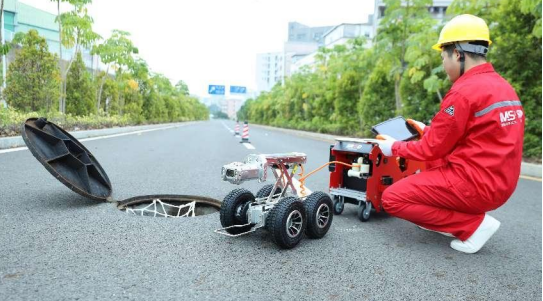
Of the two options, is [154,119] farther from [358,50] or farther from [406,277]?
[406,277]

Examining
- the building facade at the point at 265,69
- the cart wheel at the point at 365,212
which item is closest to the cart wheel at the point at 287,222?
the cart wheel at the point at 365,212

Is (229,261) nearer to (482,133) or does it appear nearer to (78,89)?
(482,133)

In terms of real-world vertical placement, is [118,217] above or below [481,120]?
below

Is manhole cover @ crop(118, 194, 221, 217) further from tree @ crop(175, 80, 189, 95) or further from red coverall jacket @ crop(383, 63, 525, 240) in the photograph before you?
tree @ crop(175, 80, 189, 95)

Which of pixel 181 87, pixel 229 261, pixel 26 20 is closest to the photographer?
pixel 229 261

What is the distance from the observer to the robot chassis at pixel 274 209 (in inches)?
108

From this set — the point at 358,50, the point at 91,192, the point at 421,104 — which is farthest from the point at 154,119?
the point at 91,192

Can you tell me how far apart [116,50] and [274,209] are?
19.9 m

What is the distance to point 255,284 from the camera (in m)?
2.24

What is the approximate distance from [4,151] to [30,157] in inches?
53.5

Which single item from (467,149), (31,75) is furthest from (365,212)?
(31,75)

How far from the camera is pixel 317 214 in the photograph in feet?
10.1

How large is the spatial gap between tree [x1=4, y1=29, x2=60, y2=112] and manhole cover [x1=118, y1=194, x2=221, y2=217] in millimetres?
11894

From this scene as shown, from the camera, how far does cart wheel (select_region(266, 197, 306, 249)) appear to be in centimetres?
272
